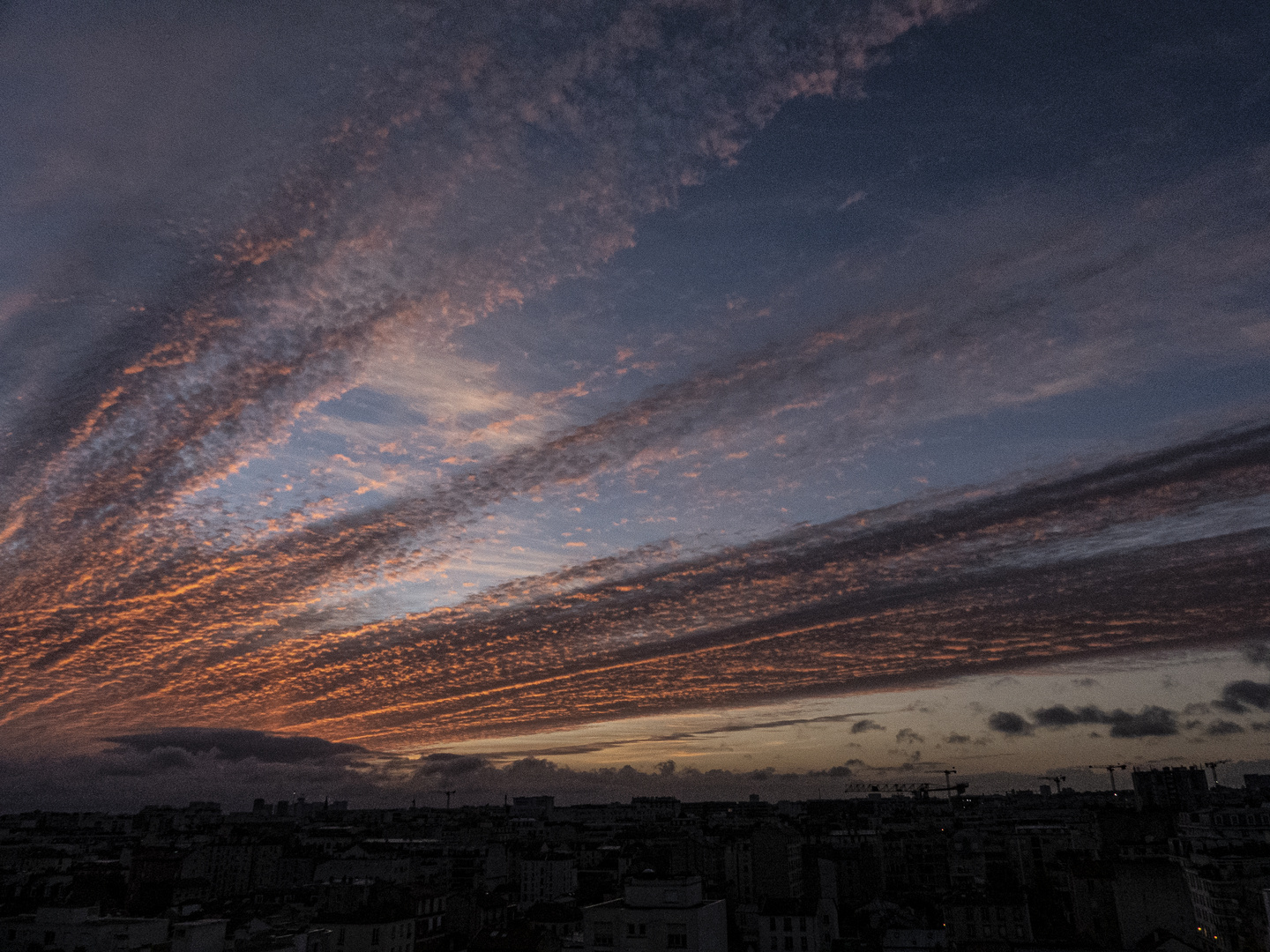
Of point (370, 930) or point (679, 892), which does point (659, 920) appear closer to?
point (679, 892)

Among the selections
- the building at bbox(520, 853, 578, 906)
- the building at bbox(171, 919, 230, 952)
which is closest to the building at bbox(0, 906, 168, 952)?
the building at bbox(171, 919, 230, 952)

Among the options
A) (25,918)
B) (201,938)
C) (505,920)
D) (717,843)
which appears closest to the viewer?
(201,938)

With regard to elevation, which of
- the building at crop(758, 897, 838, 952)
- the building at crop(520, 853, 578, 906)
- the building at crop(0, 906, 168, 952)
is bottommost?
the building at crop(520, 853, 578, 906)

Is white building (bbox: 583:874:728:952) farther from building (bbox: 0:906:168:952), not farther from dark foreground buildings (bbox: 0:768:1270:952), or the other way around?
building (bbox: 0:906:168:952)

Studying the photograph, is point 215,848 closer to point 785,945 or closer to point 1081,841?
point 785,945

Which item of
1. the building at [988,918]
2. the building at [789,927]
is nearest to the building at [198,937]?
the building at [789,927]

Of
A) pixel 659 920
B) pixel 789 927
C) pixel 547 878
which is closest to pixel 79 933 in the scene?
pixel 659 920

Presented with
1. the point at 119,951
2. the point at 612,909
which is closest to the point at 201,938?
the point at 119,951
